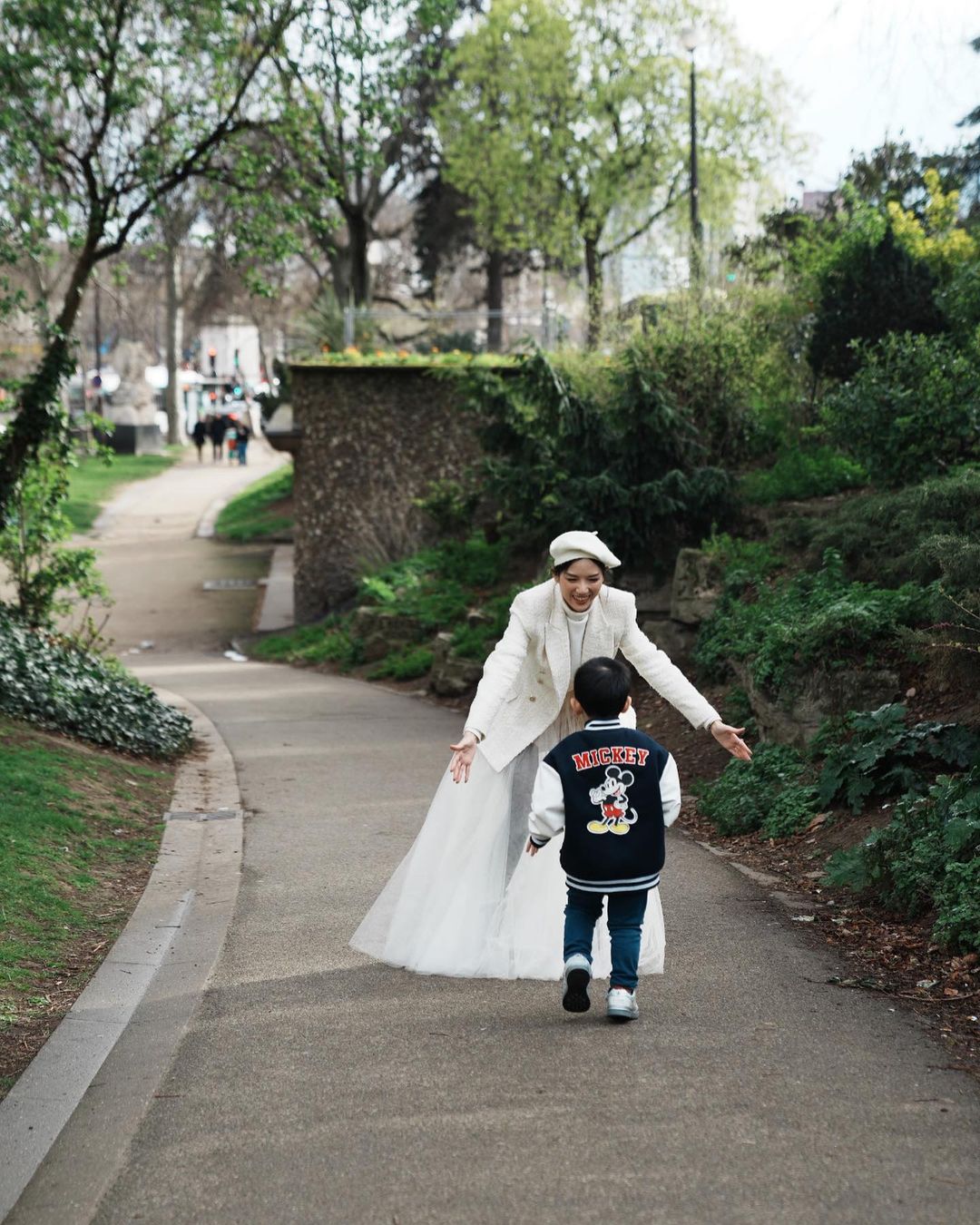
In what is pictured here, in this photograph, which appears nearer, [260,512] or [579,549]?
[579,549]

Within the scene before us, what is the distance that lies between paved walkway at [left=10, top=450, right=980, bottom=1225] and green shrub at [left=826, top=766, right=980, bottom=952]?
0.48 metres

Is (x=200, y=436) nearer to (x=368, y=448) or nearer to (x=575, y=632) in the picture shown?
(x=368, y=448)

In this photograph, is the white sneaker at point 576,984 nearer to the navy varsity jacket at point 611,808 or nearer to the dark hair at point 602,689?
the navy varsity jacket at point 611,808

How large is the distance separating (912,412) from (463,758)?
7.01 m

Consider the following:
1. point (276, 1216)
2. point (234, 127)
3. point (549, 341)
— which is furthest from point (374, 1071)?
point (549, 341)

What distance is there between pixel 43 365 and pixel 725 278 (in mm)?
8024

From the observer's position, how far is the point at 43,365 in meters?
13.4

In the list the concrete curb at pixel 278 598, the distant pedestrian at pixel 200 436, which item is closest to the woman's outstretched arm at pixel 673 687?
the concrete curb at pixel 278 598

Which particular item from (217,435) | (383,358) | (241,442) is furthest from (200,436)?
(383,358)

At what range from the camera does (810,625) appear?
9.18 meters

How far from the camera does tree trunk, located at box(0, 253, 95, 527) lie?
1335 centimetres

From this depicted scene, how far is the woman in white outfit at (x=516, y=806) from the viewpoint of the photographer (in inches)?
216

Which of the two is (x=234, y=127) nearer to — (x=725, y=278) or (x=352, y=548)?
(x=725, y=278)

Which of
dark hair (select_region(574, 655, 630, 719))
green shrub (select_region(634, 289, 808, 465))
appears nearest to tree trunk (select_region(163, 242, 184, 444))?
green shrub (select_region(634, 289, 808, 465))
